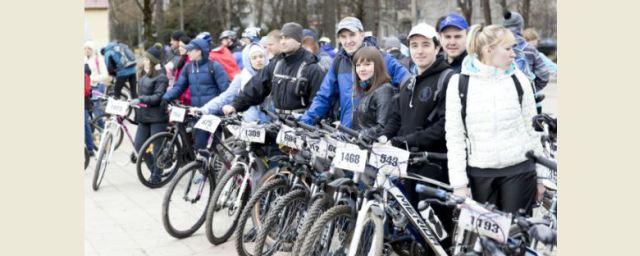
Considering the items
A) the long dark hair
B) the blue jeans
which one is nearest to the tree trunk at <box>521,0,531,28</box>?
the blue jeans

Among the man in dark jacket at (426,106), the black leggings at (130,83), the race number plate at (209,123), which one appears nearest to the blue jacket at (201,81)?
the race number plate at (209,123)

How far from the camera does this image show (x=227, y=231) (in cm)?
621

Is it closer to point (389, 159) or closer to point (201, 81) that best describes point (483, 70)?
point (389, 159)

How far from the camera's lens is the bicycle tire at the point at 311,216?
4707mm

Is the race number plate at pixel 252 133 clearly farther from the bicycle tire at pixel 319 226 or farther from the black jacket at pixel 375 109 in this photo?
the bicycle tire at pixel 319 226

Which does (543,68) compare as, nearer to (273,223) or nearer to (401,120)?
(401,120)

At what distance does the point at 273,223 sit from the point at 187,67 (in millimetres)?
3746

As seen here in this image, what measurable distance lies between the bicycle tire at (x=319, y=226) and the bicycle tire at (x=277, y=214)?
24.5 inches

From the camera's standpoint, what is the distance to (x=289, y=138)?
558 cm

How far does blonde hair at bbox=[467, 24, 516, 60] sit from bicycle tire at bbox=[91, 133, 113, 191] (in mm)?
5416

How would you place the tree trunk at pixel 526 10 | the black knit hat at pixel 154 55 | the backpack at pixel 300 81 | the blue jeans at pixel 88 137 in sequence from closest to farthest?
the backpack at pixel 300 81 → the black knit hat at pixel 154 55 → the blue jeans at pixel 88 137 → the tree trunk at pixel 526 10

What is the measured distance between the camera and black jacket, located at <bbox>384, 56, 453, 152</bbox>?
4801 millimetres

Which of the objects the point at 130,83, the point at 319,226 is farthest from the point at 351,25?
the point at 130,83

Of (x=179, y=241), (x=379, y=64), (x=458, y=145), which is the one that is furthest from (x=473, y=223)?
(x=179, y=241)
